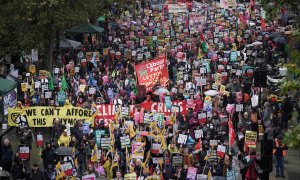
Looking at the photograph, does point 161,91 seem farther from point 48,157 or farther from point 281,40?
point 281,40

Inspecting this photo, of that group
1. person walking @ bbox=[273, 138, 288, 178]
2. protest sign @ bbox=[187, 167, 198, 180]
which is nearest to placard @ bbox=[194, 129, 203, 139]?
person walking @ bbox=[273, 138, 288, 178]

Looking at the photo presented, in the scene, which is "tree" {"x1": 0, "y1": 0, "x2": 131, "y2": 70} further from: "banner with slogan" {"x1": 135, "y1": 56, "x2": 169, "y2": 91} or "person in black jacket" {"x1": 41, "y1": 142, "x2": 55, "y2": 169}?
"person in black jacket" {"x1": 41, "y1": 142, "x2": 55, "y2": 169}

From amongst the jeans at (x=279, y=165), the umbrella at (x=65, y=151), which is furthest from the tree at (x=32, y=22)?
the jeans at (x=279, y=165)

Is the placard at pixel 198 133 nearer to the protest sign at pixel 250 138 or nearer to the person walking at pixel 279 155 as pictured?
the protest sign at pixel 250 138

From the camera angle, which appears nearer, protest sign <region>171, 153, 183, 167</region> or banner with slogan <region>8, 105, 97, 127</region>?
protest sign <region>171, 153, 183, 167</region>

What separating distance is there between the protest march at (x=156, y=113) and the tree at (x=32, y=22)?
1562 millimetres

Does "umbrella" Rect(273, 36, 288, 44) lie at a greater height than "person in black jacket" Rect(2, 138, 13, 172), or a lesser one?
lesser

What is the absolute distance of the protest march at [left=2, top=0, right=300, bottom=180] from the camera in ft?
69.8

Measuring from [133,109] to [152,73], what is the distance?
6.70 meters

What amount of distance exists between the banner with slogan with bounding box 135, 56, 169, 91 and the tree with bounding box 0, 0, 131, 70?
479cm

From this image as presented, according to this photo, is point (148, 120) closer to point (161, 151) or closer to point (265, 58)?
point (161, 151)

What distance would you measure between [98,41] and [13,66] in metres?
12.8

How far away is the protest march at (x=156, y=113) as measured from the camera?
69.8ft

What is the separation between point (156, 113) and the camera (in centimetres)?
2475
